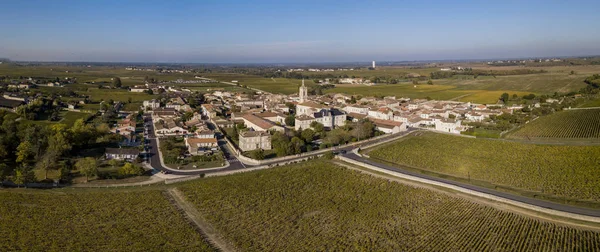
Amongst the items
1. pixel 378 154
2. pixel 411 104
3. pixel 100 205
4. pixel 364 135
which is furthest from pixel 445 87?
pixel 100 205

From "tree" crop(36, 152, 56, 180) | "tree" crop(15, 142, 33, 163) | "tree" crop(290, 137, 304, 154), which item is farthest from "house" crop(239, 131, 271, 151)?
"tree" crop(15, 142, 33, 163)

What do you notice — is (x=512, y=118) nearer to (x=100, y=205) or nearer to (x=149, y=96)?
(x=100, y=205)

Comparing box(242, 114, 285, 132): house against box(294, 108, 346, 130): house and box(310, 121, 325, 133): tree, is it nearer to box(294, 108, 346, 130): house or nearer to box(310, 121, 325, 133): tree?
box(294, 108, 346, 130): house

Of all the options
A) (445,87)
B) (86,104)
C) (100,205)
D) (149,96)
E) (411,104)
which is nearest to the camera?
(100,205)

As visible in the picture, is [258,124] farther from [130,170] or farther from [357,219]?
[357,219]

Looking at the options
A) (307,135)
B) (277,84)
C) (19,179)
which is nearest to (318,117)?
(307,135)
